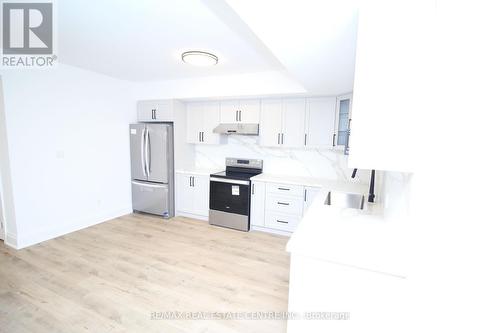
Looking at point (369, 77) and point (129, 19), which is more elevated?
point (129, 19)

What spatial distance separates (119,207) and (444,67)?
15.4ft

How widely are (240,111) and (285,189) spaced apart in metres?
1.52

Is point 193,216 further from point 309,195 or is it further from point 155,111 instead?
point 309,195

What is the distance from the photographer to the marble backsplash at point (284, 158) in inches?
142

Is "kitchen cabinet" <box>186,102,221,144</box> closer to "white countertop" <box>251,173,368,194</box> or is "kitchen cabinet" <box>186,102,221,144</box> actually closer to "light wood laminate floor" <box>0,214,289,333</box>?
"white countertop" <box>251,173,368,194</box>

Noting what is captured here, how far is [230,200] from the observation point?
146 inches

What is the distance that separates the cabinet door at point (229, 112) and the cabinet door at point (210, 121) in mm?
84

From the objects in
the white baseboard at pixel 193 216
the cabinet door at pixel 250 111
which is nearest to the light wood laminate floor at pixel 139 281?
the white baseboard at pixel 193 216

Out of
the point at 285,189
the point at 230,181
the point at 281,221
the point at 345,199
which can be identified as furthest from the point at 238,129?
the point at 345,199

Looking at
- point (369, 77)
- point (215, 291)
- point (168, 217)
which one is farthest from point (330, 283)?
point (168, 217)

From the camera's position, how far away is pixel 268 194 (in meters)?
3.55

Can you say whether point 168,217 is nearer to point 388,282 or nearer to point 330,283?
point 330,283

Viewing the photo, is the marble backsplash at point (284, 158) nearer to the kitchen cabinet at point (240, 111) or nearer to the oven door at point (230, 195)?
the kitchen cabinet at point (240, 111)

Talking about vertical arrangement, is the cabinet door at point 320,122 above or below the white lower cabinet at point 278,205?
above
